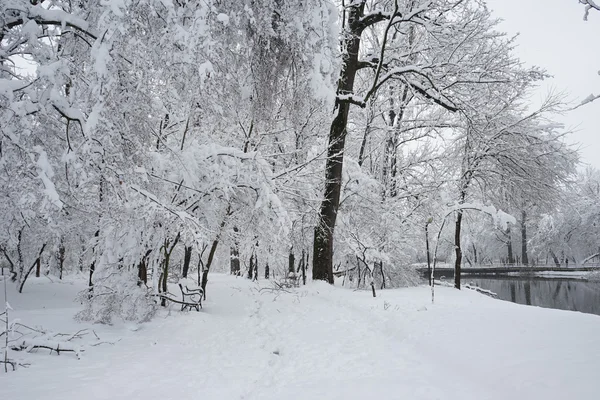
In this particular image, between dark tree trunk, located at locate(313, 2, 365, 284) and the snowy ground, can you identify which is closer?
the snowy ground

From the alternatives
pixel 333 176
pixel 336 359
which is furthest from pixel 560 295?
pixel 336 359

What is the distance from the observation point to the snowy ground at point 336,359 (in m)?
2.93

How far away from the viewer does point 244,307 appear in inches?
305

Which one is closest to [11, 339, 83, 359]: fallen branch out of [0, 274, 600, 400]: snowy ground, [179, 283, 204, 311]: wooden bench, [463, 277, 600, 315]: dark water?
[0, 274, 600, 400]: snowy ground

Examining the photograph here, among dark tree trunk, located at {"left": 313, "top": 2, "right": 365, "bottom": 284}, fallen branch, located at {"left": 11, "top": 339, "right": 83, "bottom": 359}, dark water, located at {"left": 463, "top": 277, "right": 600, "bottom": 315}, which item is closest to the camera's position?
fallen branch, located at {"left": 11, "top": 339, "right": 83, "bottom": 359}

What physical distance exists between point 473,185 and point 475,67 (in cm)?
567

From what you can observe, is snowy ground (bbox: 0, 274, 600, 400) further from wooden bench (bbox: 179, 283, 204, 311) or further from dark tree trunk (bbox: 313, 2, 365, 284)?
dark tree trunk (bbox: 313, 2, 365, 284)

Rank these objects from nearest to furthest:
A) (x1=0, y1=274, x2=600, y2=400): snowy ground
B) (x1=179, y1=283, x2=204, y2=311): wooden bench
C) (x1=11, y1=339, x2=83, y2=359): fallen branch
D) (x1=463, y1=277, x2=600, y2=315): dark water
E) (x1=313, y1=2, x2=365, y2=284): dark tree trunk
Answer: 1. (x1=0, y1=274, x2=600, y2=400): snowy ground
2. (x1=11, y1=339, x2=83, y2=359): fallen branch
3. (x1=179, y1=283, x2=204, y2=311): wooden bench
4. (x1=313, y1=2, x2=365, y2=284): dark tree trunk
5. (x1=463, y1=277, x2=600, y2=315): dark water

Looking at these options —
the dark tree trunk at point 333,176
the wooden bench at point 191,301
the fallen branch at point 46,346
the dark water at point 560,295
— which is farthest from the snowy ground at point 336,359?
the dark water at point 560,295

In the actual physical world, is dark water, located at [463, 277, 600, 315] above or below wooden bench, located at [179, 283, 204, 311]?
below

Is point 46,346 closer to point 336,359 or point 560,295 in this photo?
point 336,359

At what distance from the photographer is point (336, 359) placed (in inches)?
155

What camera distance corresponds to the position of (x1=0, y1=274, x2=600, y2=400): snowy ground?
9.61ft

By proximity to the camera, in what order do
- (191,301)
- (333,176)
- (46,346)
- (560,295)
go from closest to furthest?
(46,346), (191,301), (333,176), (560,295)
